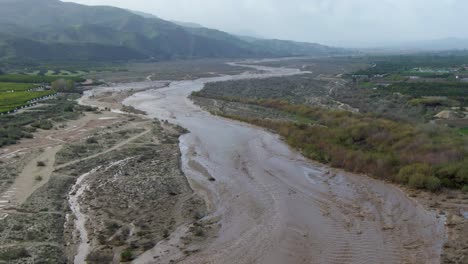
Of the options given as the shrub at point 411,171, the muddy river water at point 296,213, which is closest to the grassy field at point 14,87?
the muddy river water at point 296,213

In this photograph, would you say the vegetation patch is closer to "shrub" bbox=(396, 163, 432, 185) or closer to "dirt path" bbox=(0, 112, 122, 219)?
"shrub" bbox=(396, 163, 432, 185)

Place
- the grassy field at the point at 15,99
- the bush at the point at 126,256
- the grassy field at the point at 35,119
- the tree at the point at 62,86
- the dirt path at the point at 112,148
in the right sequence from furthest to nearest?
the tree at the point at 62,86 < the grassy field at the point at 15,99 < the grassy field at the point at 35,119 < the dirt path at the point at 112,148 < the bush at the point at 126,256

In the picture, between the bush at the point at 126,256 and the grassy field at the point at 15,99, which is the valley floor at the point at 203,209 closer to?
the bush at the point at 126,256

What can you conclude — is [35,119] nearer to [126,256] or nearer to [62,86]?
[62,86]

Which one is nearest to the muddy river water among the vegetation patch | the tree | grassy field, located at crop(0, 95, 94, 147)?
the vegetation patch

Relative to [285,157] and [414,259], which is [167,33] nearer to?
[285,157]

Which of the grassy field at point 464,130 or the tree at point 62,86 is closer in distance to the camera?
the grassy field at point 464,130
